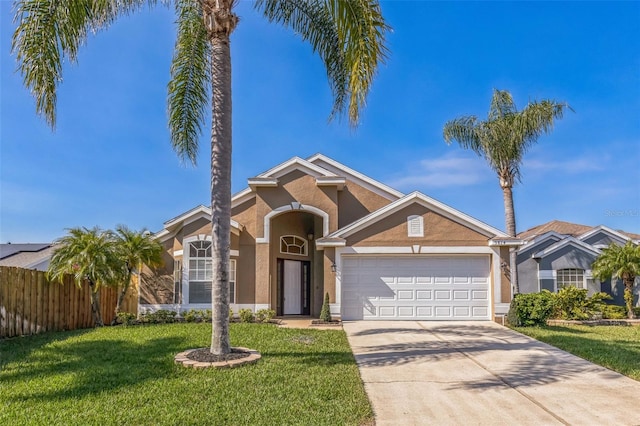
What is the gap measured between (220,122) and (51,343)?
22.4 feet

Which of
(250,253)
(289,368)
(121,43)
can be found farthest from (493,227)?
(121,43)

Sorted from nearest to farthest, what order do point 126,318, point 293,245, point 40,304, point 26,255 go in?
point 40,304 < point 126,318 < point 293,245 < point 26,255

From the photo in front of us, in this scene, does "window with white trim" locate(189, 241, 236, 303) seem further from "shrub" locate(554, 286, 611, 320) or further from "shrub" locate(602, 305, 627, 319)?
"shrub" locate(602, 305, 627, 319)

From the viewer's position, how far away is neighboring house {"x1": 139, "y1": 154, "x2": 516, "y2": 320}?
1483cm

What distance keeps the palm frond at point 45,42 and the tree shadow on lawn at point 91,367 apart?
4440 mm

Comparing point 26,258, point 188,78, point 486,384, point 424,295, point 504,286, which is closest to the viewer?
point 486,384

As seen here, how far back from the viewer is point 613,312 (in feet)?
57.0

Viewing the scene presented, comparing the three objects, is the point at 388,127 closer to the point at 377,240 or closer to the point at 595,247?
the point at 377,240

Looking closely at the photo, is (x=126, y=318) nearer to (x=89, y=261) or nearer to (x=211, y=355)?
(x=89, y=261)

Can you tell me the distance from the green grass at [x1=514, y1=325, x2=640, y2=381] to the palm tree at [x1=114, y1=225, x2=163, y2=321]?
12.2 m

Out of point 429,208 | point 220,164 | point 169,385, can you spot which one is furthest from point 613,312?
point 169,385

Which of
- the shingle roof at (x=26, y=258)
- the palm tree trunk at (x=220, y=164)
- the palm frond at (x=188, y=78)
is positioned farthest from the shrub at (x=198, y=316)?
the shingle roof at (x=26, y=258)

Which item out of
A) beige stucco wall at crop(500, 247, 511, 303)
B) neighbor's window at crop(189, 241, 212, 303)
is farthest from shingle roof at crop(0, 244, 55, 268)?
beige stucco wall at crop(500, 247, 511, 303)

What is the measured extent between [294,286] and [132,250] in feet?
20.9
